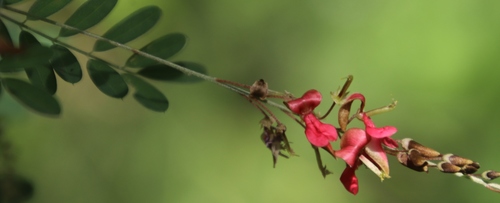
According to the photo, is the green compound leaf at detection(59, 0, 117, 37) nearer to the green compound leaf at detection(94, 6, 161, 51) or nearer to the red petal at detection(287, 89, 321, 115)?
the green compound leaf at detection(94, 6, 161, 51)

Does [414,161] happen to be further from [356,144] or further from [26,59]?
[26,59]

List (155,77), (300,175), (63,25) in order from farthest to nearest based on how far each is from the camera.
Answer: (300,175) → (155,77) → (63,25)

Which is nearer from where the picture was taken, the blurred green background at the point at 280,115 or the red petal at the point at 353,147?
the red petal at the point at 353,147

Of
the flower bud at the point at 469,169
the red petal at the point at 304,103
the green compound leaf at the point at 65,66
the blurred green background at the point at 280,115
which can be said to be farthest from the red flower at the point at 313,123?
the blurred green background at the point at 280,115

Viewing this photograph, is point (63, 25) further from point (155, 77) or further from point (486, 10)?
point (486, 10)

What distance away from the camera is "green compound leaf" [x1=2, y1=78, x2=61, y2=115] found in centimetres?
50

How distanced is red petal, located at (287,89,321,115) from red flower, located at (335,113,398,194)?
39 millimetres

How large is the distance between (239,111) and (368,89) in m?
0.38

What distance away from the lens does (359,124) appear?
5.02 ft

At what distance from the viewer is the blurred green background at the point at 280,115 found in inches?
63.0

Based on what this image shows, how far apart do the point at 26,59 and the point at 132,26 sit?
0.67ft

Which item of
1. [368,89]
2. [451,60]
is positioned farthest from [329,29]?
[451,60]

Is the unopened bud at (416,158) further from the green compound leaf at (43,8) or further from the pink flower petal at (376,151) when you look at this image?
the green compound leaf at (43,8)

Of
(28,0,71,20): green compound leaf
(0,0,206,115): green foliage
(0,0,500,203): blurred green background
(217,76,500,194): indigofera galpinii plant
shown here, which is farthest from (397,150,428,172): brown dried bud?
(0,0,500,203): blurred green background
